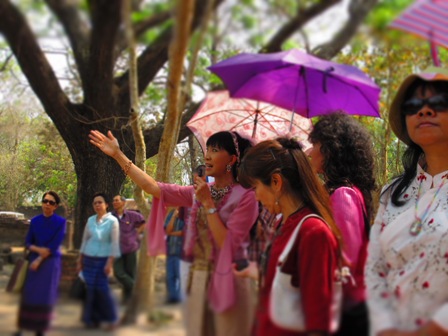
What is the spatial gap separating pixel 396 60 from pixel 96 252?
9.77 feet

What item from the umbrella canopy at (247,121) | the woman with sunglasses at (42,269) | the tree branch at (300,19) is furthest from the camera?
the umbrella canopy at (247,121)

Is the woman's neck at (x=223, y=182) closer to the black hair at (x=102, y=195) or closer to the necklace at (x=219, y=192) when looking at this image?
the necklace at (x=219, y=192)

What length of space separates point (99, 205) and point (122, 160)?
245 mm

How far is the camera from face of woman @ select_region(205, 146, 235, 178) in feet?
7.33

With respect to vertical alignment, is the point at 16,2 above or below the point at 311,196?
above

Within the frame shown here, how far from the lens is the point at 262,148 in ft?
5.74

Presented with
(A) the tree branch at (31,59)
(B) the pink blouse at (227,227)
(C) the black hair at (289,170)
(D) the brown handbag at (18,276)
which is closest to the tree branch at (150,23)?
(A) the tree branch at (31,59)

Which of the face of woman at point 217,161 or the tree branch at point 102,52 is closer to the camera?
the tree branch at point 102,52

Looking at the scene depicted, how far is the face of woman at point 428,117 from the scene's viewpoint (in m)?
1.53

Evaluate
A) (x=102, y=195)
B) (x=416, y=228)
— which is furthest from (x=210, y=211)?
(x=416, y=228)

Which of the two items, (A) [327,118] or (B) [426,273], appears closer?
(B) [426,273]

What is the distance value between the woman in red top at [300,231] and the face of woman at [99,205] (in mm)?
570

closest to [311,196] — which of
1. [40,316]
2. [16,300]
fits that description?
[40,316]

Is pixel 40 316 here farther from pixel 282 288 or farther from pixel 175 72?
pixel 175 72
